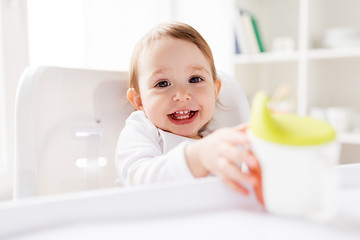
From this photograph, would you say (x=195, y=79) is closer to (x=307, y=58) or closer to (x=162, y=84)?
(x=162, y=84)

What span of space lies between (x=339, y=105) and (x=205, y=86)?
1513 mm

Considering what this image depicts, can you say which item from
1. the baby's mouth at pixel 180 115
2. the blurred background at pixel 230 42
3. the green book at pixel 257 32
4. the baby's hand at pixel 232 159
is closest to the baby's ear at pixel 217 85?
the baby's mouth at pixel 180 115

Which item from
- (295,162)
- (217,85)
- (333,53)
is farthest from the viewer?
(333,53)

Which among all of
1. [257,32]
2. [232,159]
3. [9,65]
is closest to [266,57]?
[257,32]

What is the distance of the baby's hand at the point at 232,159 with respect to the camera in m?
0.35

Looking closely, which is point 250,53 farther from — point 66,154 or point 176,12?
point 66,154

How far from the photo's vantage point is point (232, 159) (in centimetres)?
36

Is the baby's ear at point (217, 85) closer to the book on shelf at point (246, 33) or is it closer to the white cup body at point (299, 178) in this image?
the white cup body at point (299, 178)

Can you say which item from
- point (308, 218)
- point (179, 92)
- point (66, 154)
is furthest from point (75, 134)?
point (308, 218)

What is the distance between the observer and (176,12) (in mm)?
2350

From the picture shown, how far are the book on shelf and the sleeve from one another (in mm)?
1411

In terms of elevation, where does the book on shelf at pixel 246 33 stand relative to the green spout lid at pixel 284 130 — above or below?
above

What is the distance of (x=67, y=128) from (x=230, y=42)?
1486 millimetres

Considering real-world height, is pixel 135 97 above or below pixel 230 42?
below
